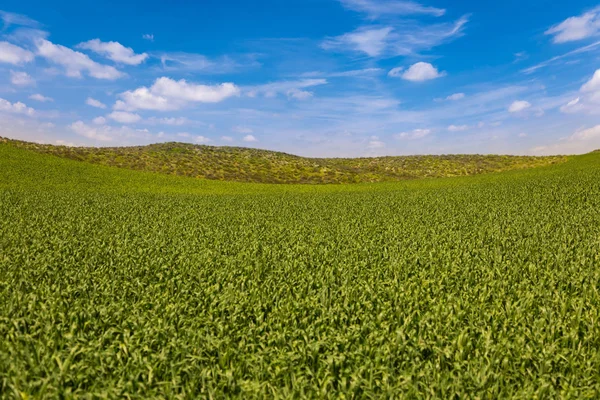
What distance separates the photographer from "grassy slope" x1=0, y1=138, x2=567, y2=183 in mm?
72375

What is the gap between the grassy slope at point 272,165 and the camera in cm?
7238

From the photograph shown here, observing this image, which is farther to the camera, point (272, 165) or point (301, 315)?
point (272, 165)

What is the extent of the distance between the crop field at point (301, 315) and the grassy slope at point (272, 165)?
2377 inches

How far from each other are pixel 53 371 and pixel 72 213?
2103cm

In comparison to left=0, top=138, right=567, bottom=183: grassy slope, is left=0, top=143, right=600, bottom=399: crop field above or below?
below

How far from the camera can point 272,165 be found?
8706 centimetres

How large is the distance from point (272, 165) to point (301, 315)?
8098 cm

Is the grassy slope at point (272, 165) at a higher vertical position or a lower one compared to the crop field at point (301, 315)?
higher

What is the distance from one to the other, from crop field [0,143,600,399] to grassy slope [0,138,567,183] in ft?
198

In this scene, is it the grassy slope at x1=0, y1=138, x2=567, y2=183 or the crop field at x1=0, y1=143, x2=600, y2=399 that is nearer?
the crop field at x1=0, y1=143, x2=600, y2=399

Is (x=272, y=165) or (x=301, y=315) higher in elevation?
(x=272, y=165)

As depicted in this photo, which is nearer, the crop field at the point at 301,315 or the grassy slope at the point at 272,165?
the crop field at the point at 301,315

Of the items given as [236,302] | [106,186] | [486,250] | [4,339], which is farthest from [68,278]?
[106,186]

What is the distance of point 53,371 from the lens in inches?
193
